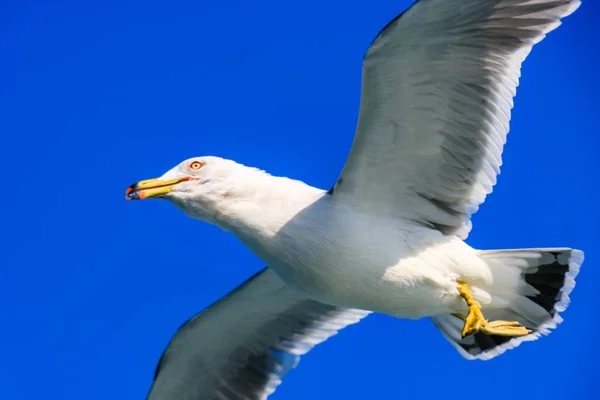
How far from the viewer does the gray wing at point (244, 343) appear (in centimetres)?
880

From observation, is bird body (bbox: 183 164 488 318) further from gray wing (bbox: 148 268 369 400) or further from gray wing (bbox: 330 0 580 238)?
gray wing (bbox: 148 268 369 400)

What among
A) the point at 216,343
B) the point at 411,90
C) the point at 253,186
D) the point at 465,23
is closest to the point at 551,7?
the point at 465,23

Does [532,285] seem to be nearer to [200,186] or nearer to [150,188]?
[200,186]

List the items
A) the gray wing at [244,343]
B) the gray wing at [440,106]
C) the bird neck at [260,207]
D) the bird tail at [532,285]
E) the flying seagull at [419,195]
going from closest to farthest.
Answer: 1. the gray wing at [440,106]
2. the flying seagull at [419,195]
3. the bird neck at [260,207]
4. the bird tail at [532,285]
5. the gray wing at [244,343]

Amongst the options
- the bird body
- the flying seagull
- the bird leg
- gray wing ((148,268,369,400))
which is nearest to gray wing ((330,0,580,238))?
the flying seagull

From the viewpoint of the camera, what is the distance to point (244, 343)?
9078 millimetres

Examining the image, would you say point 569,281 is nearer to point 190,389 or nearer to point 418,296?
point 418,296

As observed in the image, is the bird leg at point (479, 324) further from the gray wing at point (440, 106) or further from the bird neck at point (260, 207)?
the bird neck at point (260, 207)

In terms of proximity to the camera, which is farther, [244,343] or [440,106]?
[244,343]

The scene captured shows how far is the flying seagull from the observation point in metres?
7.07

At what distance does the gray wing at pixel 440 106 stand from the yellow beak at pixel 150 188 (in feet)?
4.17

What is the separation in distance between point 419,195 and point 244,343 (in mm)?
2435

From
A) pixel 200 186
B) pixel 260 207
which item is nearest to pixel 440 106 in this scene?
pixel 260 207

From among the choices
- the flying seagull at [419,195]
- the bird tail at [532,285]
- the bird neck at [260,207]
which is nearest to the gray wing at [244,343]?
the flying seagull at [419,195]
